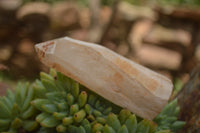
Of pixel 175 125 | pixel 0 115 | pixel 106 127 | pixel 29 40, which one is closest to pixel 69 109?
pixel 106 127

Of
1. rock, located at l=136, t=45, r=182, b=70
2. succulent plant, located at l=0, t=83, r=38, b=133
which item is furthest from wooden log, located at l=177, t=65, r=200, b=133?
rock, located at l=136, t=45, r=182, b=70

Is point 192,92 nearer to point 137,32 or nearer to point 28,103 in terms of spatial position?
point 28,103

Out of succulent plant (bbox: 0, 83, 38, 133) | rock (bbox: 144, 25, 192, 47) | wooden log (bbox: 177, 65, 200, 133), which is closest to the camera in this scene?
succulent plant (bbox: 0, 83, 38, 133)

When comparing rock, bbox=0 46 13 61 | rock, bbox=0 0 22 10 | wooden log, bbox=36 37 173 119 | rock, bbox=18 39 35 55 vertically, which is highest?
wooden log, bbox=36 37 173 119

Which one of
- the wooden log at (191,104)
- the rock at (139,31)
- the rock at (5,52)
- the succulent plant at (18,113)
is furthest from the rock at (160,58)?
the succulent plant at (18,113)

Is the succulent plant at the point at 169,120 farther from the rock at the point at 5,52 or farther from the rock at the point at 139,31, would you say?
the rock at the point at 5,52

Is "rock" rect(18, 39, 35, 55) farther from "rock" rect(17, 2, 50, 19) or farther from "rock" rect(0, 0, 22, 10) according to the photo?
"rock" rect(0, 0, 22, 10)

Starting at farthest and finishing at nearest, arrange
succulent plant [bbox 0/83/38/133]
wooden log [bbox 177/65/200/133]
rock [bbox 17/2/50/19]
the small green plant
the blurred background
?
rock [bbox 17/2/50/19], the blurred background, wooden log [bbox 177/65/200/133], succulent plant [bbox 0/83/38/133], the small green plant
